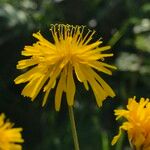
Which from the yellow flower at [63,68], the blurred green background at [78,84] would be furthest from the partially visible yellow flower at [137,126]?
the blurred green background at [78,84]

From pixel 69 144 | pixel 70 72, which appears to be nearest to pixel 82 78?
pixel 70 72

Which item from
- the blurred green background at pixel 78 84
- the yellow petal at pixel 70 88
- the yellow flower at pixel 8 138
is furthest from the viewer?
the blurred green background at pixel 78 84

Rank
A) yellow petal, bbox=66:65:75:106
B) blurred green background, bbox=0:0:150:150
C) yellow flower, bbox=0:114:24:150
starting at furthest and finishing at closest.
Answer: blurred green background, bbox=0:0:150:150 → yellow flower, bbox=0:114:24:150 → yellow petal, bbox=66:65:75:106

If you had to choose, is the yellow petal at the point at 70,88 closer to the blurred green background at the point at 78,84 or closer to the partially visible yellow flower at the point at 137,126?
the partially visible yellow flower at the point at 137,126

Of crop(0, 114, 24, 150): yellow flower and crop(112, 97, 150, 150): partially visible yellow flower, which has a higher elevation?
crop(0, 114, 24, 150): yellow flower

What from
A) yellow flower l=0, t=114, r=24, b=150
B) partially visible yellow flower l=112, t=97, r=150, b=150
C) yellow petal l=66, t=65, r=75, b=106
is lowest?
partially visible yellow flower l=112, t=97, r=150, b=150

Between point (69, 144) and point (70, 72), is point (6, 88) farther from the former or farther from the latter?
point (70, 72)

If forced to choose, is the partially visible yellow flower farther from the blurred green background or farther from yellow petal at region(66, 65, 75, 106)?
the blurred green background

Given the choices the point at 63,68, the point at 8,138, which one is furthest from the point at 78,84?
the point at 63,68

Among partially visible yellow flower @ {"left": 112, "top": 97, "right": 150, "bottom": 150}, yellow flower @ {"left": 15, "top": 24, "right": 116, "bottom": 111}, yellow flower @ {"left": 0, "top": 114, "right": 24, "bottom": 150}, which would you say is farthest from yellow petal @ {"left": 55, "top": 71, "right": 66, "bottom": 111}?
yellow flower @ {"left": 0, "top": 114, "right": 24, "bottom": 150}
